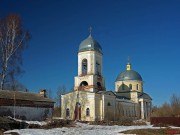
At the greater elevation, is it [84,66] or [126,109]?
[84,66]

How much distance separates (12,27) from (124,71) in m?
31.7

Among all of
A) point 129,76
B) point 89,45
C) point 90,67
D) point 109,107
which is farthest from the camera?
point 129,76

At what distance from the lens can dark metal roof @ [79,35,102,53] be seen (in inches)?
1837

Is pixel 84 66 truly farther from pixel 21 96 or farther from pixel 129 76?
pixel 21 96

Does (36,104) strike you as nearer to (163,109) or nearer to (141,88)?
(163,109)

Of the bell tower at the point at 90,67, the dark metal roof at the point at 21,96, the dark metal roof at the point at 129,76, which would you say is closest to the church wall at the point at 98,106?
the bell tower at the point at 90,67

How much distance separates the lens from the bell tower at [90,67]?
45.3m

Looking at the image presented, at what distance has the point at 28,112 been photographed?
1293 inches

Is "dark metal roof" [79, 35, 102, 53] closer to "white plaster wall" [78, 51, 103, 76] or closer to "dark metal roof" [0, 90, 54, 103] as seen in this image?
"white plaster wall" [78, 51, 103, 76]

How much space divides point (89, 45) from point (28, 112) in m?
17.6

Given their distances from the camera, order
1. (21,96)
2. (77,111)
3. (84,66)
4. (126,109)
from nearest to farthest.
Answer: (21,96)
(77,111)
(84,66)
(126,109)

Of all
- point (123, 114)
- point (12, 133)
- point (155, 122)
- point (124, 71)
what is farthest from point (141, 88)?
point (12, 133)

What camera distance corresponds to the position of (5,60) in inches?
1321

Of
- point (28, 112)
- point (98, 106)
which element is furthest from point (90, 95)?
point (28, 112)
